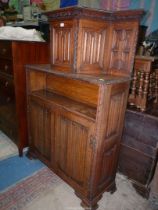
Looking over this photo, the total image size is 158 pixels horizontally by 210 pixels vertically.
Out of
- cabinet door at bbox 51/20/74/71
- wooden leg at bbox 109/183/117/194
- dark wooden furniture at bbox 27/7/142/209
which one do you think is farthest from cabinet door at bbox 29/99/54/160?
wooden leg at bbox 109/183/117/194

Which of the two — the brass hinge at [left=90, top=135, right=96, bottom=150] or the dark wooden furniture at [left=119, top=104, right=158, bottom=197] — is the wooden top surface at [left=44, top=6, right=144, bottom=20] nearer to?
the dark wooden furniture at [left=119, top=104, right=158, bottom=197]

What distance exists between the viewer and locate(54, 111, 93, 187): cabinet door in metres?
1.39

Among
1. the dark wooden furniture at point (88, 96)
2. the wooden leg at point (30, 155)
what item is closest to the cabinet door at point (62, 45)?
the dark wooden furniture at point (88, 96)

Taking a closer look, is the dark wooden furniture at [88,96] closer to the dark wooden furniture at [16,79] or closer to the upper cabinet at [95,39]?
the upper cabinet at [95,39]

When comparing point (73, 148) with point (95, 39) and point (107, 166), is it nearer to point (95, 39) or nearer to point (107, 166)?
point (107, 166)

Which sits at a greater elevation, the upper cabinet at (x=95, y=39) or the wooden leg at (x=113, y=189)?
the upper cabinet at (x=95, y=39)

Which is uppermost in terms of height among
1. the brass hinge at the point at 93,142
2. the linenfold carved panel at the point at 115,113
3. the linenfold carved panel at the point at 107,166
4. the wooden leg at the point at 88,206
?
the linenfold carved panel at the point at 115,113

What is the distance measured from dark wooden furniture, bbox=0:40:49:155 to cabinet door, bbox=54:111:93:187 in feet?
2.05

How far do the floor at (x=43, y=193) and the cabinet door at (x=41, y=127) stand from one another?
24 cm

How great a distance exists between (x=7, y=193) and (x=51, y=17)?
166 centimetres

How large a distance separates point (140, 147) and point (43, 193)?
1.02 metres

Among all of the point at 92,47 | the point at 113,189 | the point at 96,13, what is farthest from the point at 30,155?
the point at 96,13

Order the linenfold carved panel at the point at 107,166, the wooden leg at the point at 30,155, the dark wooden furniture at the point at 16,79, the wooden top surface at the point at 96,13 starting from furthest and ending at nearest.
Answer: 1. the wooden leg at the point at 30,155
2. the dark wooden furniture at the point at 16,79
3. the linenfold carved panel at the point at 107,166
4. the wooden top surface at the point at 96,13

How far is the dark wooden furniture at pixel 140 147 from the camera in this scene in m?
1.51
